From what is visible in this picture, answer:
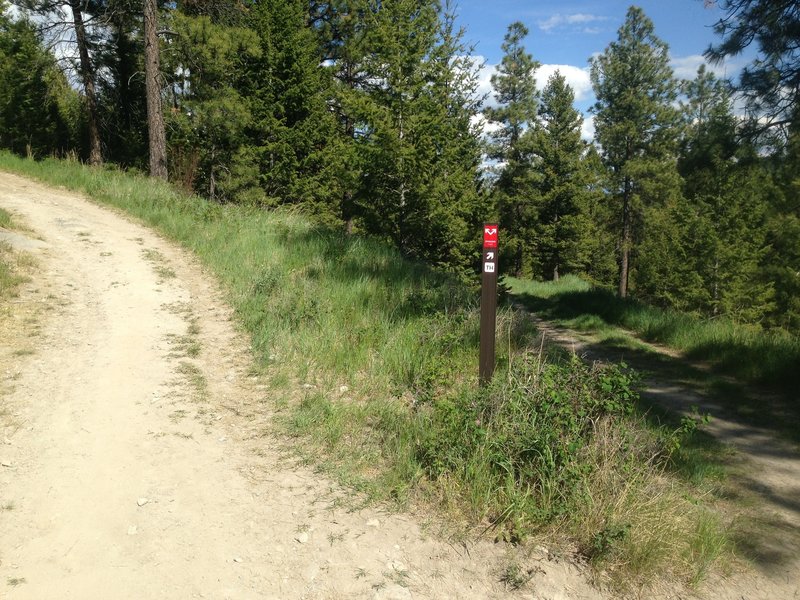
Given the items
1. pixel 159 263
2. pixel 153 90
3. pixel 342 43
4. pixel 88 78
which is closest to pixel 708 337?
pixel 159 263

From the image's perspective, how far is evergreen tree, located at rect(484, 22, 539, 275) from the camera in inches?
1298

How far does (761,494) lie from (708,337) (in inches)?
193

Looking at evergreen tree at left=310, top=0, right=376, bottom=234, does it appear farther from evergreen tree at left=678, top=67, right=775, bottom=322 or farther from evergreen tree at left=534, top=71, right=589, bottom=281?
evergreen tree at left=678, top=67, right=775, bottom=322

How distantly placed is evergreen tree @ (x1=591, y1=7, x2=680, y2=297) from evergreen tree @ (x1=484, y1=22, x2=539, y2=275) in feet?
15.7

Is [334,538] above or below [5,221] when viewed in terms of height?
below

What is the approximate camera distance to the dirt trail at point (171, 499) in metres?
3.01

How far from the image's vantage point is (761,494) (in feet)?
14.5

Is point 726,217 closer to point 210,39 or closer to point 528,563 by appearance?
point 210,39

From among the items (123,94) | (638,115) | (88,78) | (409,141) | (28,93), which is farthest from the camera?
(638,115)

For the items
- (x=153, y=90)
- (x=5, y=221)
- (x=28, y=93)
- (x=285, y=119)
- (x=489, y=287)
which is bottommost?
→ (x=489, y=287)

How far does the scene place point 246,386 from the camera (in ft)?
17.8

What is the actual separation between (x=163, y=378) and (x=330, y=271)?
344 cm

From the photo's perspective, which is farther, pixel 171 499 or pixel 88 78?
pixel 88 78

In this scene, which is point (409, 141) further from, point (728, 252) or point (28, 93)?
point (728, 252)
